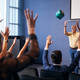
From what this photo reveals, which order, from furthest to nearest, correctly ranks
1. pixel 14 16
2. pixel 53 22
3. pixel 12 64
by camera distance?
1. pixel 14 16
2. pixel 53 22
3. pixel 12 64

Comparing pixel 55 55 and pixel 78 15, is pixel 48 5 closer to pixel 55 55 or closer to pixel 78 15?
pixel 78 15

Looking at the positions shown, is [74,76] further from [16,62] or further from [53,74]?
[16,62]

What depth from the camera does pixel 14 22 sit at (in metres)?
7.12

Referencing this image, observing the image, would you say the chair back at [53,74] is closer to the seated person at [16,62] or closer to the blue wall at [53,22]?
the seated person at [16,62]

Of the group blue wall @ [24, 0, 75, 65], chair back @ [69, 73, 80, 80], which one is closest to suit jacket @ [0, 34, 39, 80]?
chair back @ [69, 73, 80, 80]

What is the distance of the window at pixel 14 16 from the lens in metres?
6.84

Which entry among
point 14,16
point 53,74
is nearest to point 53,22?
point 14,16

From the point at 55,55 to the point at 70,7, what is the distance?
4.41m

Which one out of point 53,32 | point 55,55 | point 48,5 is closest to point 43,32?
point 53,32

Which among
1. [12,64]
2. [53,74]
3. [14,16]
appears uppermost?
[14,16]

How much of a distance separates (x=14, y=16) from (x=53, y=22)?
64.1 inches

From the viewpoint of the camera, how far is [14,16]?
7117 millimetres

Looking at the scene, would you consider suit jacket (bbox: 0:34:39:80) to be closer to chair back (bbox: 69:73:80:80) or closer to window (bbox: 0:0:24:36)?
chair back (bbox: 69:73:80:80)

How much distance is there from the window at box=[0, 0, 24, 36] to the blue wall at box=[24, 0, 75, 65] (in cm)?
42
